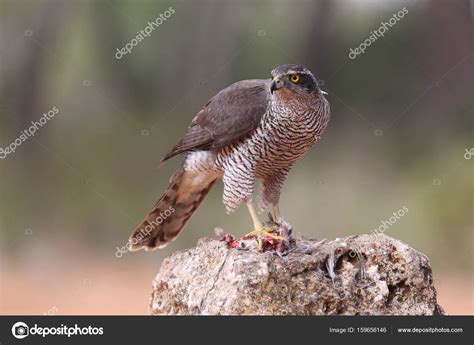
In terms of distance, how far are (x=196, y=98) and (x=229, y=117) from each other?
14.6ft

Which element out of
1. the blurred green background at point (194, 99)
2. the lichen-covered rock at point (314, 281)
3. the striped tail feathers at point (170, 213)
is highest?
the blurred green background at point (194, 99)

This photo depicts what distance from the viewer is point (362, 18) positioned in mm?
8586

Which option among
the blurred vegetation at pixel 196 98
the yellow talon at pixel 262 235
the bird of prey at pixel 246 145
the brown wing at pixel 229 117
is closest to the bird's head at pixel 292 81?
the bird of prey at pixel 246 145

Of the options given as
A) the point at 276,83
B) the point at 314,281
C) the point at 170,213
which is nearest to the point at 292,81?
the point at 276,83

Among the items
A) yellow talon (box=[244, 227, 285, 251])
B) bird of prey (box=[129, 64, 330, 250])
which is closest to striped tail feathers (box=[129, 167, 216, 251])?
bird of prey (box=[129, 64, 330, 250])

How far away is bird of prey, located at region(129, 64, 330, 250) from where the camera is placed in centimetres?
407

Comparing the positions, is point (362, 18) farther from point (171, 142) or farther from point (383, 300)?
point (383, 300)

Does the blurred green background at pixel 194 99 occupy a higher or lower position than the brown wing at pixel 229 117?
higher

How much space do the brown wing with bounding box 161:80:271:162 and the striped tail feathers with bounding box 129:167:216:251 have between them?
26 cm

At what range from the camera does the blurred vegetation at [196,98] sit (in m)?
8.52

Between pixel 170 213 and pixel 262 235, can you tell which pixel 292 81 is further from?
pixel 170 213

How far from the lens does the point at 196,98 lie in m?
8.72

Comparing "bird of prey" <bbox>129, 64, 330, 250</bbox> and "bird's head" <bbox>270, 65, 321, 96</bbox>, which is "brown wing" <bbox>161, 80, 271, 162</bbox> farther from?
"bird's head" <bbox>270, 65, 321, 96</bbox>

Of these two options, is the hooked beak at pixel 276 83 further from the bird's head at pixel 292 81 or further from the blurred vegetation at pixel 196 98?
the blurred vegetation at pixel 196 98
